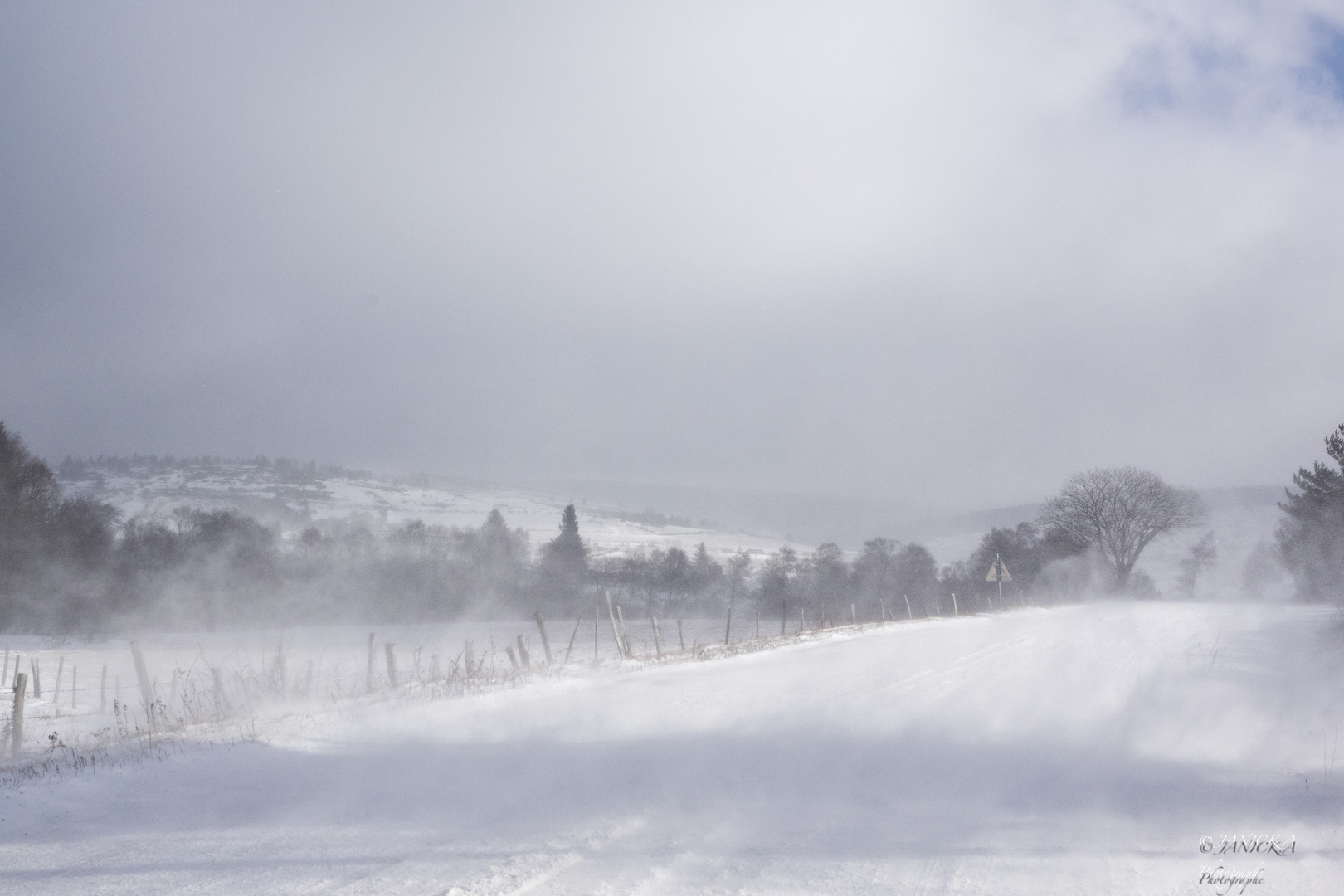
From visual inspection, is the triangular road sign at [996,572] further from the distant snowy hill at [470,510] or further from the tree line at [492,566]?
the distant snowy hill at [470,510]

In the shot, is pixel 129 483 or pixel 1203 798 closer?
pixel 1203 798

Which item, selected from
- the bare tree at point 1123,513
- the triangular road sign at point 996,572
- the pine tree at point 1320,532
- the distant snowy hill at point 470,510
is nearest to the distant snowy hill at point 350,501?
A: the distant snowy hill at point 470,510

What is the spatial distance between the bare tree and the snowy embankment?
5381 cm

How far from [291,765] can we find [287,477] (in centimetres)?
11291

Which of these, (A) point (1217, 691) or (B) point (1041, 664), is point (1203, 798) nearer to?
(A) point (1217, 691)

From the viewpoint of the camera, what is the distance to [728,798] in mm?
6406

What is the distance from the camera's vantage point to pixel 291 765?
7715mm

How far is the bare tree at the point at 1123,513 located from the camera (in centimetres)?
5925

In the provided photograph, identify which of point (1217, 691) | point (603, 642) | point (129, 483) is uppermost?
point (129, 483)

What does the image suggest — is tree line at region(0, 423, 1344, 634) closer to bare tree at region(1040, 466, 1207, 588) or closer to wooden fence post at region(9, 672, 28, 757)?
bare tree at region(1040, 466, 1207, 588)

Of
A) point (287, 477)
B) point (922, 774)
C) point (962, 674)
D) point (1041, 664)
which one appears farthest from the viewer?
point (287, 477)

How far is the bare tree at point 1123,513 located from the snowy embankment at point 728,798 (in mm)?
53807

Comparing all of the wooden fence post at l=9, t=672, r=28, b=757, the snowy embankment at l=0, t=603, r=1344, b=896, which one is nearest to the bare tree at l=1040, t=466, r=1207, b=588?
the snowy embankment at l=0, t=603, r=1344, b=896

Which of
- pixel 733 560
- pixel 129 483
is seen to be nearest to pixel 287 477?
pixel 129 483
